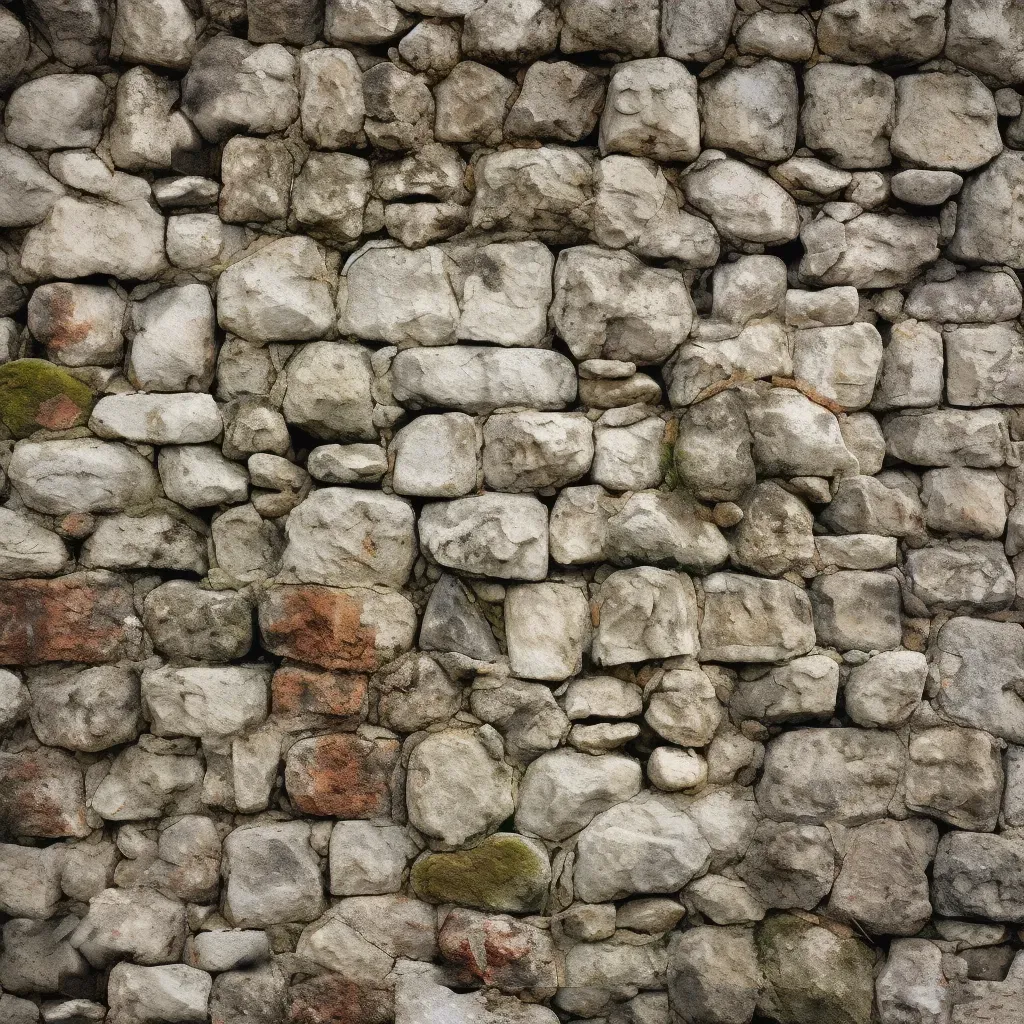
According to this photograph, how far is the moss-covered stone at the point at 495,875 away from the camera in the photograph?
2.74 metres

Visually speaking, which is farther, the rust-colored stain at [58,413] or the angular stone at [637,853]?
the rust-colored stain at [58,413]

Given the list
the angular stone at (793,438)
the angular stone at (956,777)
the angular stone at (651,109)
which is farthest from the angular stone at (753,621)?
the angular stone at (651,109)

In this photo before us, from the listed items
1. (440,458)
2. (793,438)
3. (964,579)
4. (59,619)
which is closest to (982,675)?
(964,579)

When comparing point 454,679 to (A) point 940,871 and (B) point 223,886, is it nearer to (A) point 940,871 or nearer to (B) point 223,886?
(B) point 223,886

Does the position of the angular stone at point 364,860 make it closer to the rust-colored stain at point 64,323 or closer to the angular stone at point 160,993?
the angular stone at point 160,993

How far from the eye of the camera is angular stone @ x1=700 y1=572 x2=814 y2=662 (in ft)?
9.19

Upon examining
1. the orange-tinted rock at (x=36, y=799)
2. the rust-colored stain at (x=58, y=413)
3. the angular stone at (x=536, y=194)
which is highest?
the angular stone at (x=536, y=194)

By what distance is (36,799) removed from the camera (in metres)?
2.82

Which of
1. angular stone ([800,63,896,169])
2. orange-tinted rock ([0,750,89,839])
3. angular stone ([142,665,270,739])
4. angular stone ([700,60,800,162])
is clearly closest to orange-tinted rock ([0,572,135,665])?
angular stone ([142,665,270,739])

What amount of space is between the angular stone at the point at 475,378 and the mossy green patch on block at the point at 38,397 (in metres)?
0.88

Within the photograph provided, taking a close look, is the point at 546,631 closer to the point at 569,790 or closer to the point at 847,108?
the point at 569,790

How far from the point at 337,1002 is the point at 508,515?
1.36 m

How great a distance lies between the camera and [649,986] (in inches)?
109

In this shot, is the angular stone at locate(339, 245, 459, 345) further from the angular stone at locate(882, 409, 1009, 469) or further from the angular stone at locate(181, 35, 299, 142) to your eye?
the angular stone at locate(882, 409, 1009, 469)
